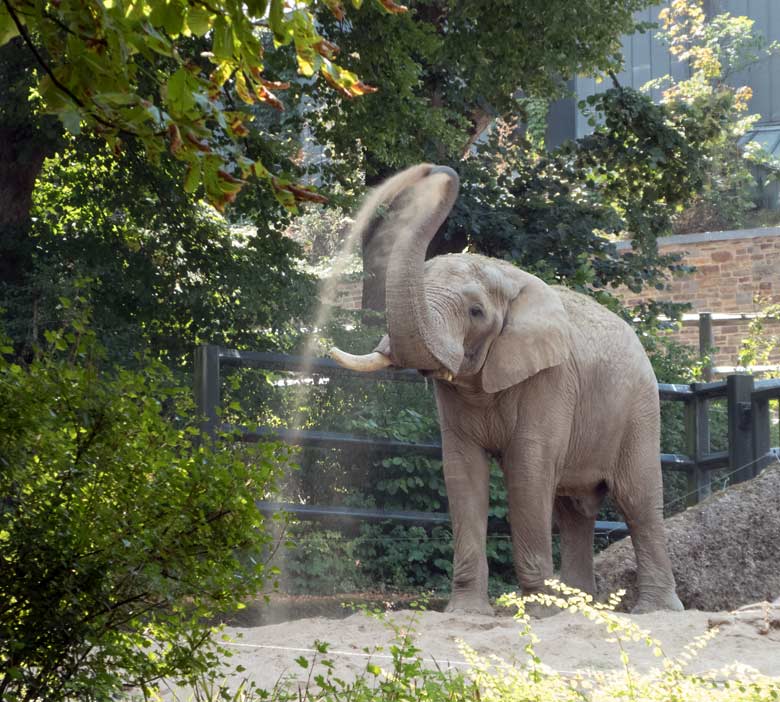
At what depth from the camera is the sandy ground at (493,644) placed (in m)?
5.57

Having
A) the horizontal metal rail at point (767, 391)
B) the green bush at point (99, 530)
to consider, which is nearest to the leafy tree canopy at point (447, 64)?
the horizontal metal rail at point (767, 391)

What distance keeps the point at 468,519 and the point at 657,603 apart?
1403 mm

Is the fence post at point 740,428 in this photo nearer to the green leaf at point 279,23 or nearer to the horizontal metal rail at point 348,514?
the horizontal metal rail at point 348,514

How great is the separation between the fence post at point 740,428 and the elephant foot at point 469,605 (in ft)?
11.4

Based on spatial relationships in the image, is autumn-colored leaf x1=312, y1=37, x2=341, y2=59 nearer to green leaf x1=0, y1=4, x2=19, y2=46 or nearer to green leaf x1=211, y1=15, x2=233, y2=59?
green leaf x1=211, y1=15, x2=233, y2=59

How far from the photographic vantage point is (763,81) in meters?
30.5

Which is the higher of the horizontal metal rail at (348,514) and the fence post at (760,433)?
the fence post at (760,433)

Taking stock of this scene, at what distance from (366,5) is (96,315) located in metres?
3.36

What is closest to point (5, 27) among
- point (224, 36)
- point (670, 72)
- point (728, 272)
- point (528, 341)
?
point (224, 36)

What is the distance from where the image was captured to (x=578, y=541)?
8.77m

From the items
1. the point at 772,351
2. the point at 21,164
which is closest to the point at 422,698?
the point at 21,164

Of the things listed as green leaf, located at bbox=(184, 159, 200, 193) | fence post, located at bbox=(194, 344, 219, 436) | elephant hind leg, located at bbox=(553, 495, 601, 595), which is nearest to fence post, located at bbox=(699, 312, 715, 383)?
elephant hind leg, located at bbox=(553, 495, 601, 595)

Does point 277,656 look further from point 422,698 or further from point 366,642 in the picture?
point 422,698

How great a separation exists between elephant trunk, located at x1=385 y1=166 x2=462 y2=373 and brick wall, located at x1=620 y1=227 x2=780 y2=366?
50.4ft
